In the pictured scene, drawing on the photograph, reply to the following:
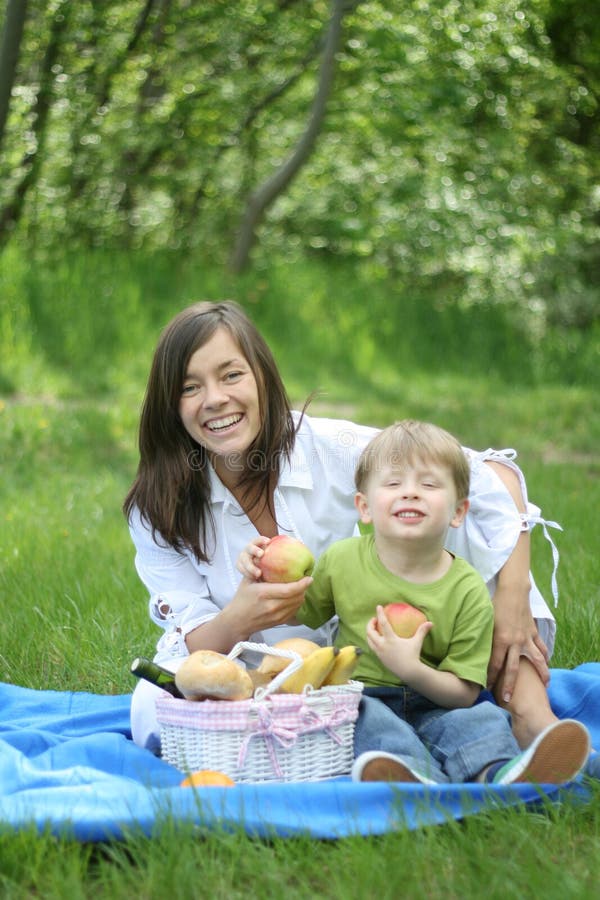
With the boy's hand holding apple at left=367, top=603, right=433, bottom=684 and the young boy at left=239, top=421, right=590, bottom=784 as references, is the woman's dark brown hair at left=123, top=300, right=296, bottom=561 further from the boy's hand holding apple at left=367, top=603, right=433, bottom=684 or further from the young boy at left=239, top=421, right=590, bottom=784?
the boy's hand holding apple at left=367, top=603, right=433, bottom=684

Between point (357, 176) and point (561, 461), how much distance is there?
6234 millimetres

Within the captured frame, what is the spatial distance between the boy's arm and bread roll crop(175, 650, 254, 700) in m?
0.33

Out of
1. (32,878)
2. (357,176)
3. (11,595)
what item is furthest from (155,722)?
(357,176)

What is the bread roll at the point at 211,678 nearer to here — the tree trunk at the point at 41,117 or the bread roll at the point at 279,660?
the bread roll at the point at 279,660

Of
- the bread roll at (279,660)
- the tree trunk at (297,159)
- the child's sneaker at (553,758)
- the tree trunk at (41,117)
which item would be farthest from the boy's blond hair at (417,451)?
the tree trunk at (41,117)

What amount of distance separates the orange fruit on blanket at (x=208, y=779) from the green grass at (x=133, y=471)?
0.78 ft

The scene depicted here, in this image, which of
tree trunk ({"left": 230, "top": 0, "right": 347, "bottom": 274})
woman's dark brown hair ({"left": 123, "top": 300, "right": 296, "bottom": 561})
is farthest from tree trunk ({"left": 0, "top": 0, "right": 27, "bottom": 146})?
woman's dark brown hair ({"left": 123, "top": 300, "right": 296, "bottom": 561})

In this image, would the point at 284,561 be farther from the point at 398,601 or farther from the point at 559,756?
the point at 559,756

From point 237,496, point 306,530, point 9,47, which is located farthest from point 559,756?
point 9,47

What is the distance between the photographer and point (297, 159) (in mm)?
10258

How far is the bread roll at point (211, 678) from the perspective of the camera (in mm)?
2828

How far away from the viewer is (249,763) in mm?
2836

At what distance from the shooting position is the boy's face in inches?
118

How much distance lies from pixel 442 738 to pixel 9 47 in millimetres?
6783
